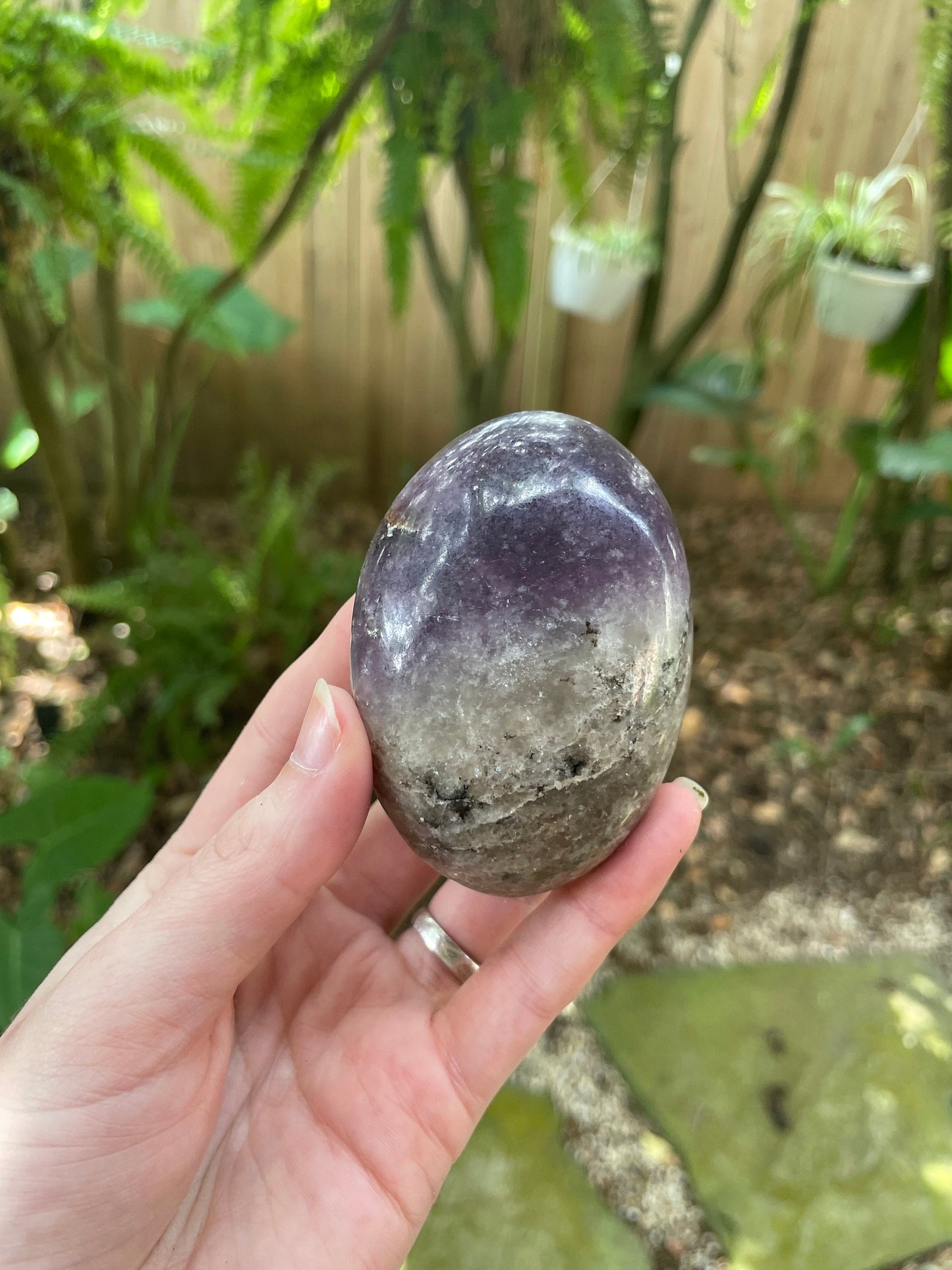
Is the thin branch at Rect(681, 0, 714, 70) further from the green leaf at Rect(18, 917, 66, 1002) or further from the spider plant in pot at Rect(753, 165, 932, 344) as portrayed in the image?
the green leaf at Rect(18, 917, 66, 1002)

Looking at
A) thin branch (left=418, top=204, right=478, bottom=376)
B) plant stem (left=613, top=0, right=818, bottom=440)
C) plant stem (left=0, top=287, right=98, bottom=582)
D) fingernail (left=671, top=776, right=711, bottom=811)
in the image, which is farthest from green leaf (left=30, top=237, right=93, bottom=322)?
plant stem (left=613, top=0, right=818, bottom=440)

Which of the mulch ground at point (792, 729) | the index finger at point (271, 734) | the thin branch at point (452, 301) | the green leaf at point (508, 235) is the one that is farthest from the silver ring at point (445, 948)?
the thin branch at point (452, 301)

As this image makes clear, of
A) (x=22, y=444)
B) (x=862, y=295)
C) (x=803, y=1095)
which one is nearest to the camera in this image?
(x=803, y=1095)

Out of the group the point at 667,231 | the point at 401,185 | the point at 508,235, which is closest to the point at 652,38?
the point at 508,235

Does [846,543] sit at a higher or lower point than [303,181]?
lower

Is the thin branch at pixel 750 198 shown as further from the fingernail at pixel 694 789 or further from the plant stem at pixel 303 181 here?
the fingernail at pixel 694 789

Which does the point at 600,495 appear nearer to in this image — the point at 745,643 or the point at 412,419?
the point at 745,643

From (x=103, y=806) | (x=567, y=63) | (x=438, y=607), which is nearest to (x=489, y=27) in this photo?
(x=567, y=63)

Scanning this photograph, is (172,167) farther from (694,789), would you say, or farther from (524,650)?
(694,789)
